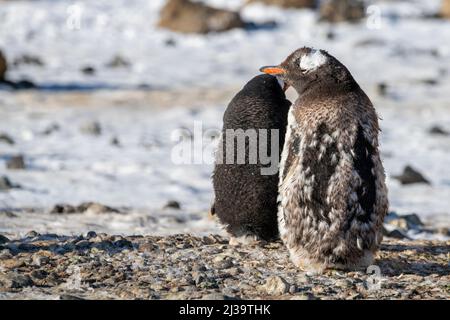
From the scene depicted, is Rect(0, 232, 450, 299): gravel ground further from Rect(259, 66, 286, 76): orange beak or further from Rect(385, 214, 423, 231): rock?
Rect(385, 214, 423, 231): rock

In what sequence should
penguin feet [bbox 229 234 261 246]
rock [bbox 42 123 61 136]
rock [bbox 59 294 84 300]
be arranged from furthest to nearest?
1. rock [bbox 42 123 61 136]
2. penguin feet [bbox 229 234 261 246]
3. rock [bbox 59 294 84 300]

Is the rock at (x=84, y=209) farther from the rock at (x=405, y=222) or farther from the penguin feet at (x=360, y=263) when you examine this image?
the penguin feet at (x=360, y=263)

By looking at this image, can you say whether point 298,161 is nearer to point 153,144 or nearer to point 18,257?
point 18,257

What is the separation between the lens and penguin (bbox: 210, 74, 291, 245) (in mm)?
5930

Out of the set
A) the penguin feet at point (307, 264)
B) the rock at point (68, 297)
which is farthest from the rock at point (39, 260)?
the penguin feet at point (307, 264)

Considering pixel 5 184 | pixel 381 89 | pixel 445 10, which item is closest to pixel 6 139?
pixel 5 184

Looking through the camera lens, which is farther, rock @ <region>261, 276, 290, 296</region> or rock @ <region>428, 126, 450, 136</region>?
rock @ <region>428, 126, 450, 136</region>

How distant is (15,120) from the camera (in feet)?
53.1

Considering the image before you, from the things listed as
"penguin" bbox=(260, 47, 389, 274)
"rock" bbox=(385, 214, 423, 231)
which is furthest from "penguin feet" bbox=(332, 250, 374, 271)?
"rock" bbox=(385, 214, 423, 231)

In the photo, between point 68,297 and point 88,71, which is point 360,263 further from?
point 88,71

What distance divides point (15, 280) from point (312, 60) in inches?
91.4

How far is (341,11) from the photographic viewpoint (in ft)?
101

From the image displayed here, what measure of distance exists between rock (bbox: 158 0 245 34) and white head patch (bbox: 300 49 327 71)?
23509mm
